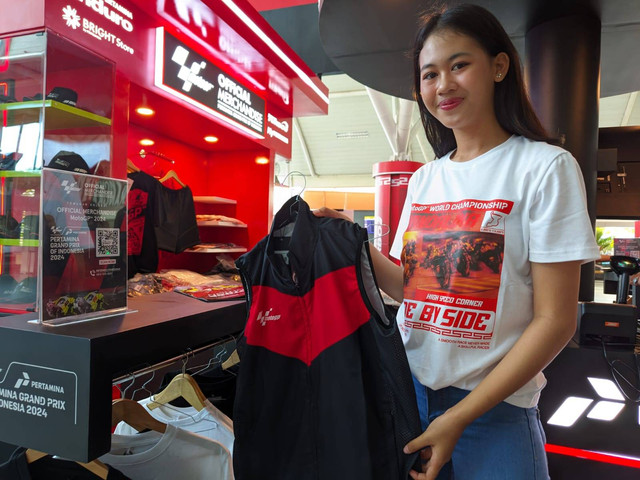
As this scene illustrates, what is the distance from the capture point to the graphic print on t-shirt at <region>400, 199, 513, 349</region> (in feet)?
3.10

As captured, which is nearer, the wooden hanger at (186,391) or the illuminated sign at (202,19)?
the wooden hanger at (186,391)

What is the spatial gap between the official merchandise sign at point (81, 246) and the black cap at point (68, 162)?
0.59ft

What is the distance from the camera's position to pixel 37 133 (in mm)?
1772

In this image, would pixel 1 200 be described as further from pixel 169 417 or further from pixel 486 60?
pixel 486 60

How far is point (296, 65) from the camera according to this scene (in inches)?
180

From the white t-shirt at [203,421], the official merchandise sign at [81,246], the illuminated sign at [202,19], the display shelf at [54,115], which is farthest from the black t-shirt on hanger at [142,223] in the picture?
the official merchandise sign at [81,246]

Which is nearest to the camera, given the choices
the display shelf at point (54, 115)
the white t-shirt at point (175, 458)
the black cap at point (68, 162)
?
the white t-shirt at point (175, 458)

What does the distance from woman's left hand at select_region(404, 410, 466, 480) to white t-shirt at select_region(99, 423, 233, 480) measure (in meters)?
0.54

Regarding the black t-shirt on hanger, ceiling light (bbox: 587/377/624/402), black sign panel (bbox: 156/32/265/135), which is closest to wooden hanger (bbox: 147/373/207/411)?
ceiling light (bbox: 587/377/624/402)

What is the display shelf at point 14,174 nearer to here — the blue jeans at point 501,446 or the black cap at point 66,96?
the black cap at point 66,96

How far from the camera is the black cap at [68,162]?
1.29 meters

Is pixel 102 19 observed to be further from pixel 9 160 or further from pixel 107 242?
pixel 107 242

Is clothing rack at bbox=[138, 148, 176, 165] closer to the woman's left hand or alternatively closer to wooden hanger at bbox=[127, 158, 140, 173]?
wooden hanger at bbox=[127, 158, 140, 173]

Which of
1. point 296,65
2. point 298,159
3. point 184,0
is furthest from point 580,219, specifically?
point 298,159
